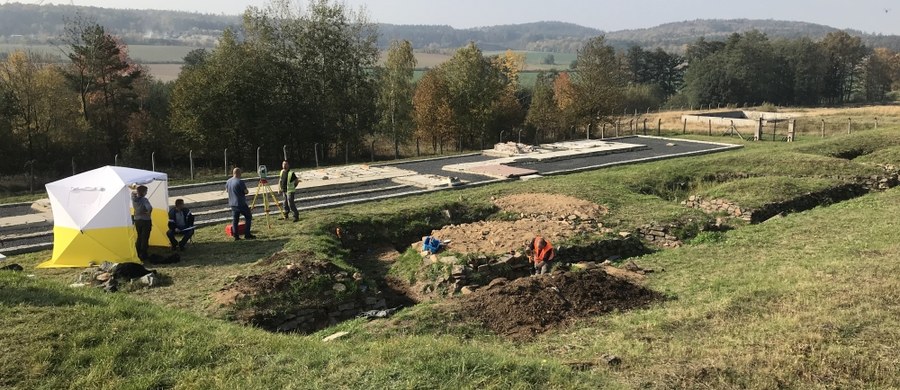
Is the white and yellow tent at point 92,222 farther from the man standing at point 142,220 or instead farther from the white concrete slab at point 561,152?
the white concrete slab at point 561,152

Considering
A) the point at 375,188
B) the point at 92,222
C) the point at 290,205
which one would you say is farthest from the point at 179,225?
the point at 375,188

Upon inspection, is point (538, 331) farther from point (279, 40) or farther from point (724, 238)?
point (279, 40)

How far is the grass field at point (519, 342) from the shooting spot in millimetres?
6199

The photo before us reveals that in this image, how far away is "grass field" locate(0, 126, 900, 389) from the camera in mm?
6199

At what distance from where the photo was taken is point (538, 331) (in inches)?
334

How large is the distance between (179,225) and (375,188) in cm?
906

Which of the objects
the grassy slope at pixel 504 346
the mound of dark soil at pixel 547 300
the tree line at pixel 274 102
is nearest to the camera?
the grassy slope at pixel 504 346

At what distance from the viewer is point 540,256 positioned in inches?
479

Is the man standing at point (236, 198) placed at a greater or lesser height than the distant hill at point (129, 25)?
lesser

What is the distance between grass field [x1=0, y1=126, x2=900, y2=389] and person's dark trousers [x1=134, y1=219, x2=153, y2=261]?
0.74 m

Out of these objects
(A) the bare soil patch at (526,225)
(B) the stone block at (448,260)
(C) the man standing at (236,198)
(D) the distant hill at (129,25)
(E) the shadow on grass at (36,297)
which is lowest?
(B) the stone block at (448,260)

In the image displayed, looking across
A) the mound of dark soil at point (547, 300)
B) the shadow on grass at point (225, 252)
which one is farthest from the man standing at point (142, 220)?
the mound of dark soil at point (547, 300)

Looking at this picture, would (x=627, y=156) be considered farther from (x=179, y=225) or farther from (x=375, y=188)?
(x=179, y=225)

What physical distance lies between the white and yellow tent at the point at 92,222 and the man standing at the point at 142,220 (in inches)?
5.3
